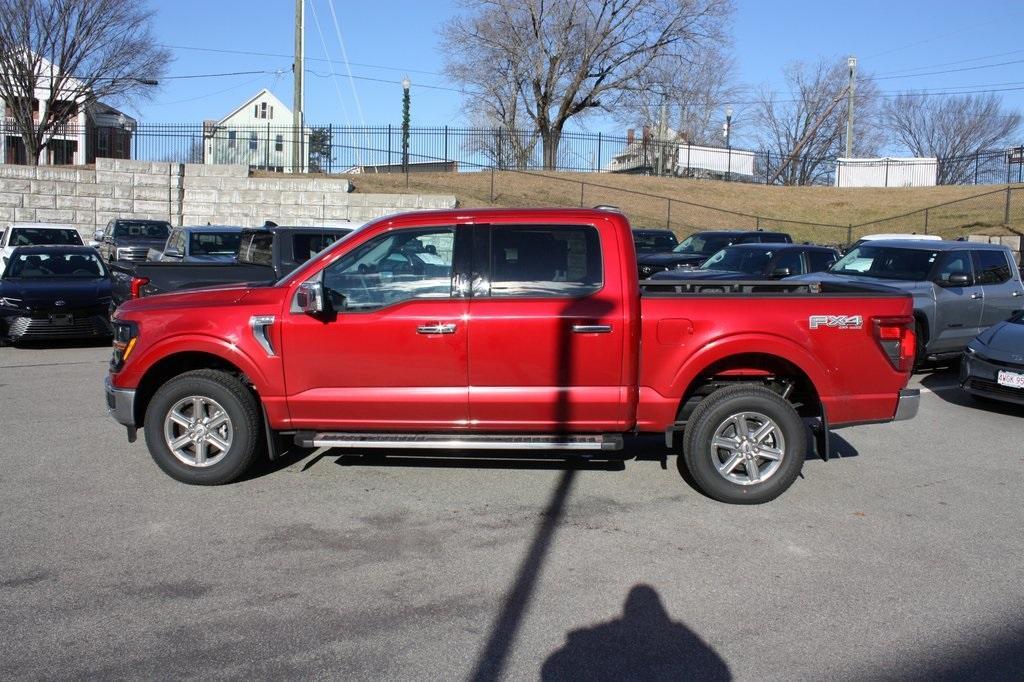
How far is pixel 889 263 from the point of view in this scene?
12.7 metres

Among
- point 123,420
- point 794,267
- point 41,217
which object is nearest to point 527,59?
point 41,217

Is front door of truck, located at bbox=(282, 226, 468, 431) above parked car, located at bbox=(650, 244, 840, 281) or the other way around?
the other way around

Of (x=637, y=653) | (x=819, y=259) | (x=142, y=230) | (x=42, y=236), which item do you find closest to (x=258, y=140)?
(x=142, y=230)

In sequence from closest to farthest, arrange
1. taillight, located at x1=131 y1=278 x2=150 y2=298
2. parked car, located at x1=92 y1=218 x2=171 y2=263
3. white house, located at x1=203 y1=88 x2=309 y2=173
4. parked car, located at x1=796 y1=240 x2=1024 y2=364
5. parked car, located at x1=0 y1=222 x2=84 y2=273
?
taillight, located at x1=131 y1=278 x2=150 y2=298
parked car, located at x1=796 y1=240 x2=1024 y2=364
parked car, located at x1=0 y1=222 x2=84 y2=273
parked car, located at x1=92 y1=218 x2=171 y2=263
white house, located at x1=203 y1=88 x2=309 y2=173

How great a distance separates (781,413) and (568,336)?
5.06 feet

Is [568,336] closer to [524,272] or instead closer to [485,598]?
[524,272]

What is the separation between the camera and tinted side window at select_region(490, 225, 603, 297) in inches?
254

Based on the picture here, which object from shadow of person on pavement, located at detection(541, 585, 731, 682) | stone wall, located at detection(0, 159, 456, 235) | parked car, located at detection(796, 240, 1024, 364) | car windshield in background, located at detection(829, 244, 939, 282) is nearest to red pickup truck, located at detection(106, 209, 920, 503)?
shadow of person on pavement, located at detection(541, 585, 731, 682)

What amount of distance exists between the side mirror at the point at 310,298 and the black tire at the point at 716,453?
2.65m

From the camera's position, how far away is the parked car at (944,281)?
11930 millimetres

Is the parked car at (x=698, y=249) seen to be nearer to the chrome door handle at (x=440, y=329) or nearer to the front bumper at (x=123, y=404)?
the chrome door handle at (x=440, y=329)

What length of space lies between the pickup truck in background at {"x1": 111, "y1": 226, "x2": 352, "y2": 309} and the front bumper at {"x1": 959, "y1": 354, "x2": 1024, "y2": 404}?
7.56 metres

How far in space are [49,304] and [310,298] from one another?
28.6 feet

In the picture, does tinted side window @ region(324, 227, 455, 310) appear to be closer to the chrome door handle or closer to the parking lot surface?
the chrome door handle
